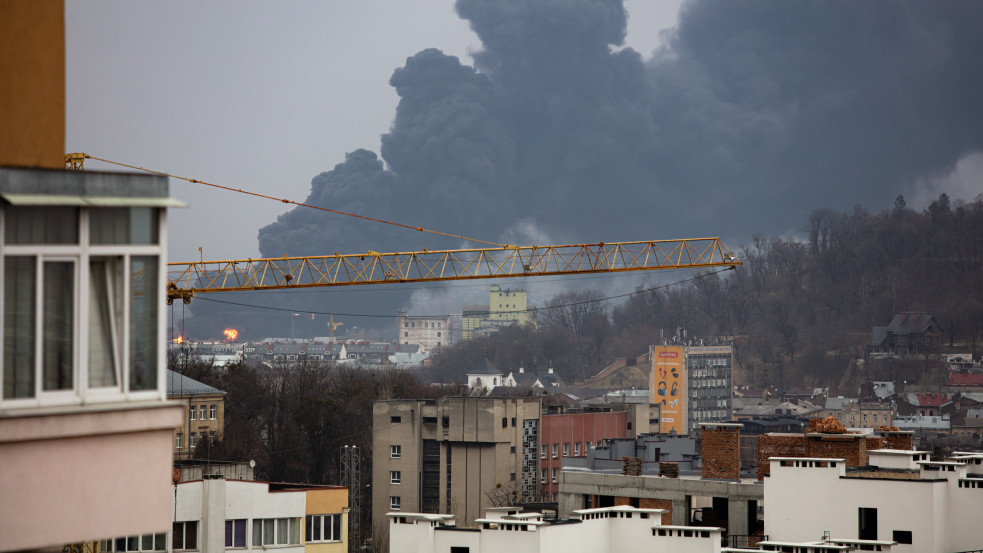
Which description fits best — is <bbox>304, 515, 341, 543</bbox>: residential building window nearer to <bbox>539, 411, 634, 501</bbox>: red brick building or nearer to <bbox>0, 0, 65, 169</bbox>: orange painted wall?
<bbox>0, 0, 65, 169</bbox>: orange painted wall

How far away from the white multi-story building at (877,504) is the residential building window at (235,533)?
1763 centimetres

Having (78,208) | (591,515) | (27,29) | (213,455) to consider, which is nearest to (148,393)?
(78,208)

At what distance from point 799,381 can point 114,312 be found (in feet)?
638

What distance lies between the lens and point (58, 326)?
22.4 ft

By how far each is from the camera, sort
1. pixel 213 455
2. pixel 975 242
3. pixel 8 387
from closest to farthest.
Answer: pixel 8 387 < pixel 213 455 < pixel 975 242

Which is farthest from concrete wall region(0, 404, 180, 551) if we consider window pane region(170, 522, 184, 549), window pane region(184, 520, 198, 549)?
window pane region(184, 520, 198, 549)

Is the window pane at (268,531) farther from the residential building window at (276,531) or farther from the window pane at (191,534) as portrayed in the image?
the window pane at (191,534)

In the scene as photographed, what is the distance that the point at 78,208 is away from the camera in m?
6.82

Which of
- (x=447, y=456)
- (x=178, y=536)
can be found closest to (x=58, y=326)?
(x=178, y=536)

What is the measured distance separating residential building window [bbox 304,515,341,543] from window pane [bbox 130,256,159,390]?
36578 mm

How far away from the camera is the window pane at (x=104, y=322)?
698 centimetres

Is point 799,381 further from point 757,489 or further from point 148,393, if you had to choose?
point 148,393

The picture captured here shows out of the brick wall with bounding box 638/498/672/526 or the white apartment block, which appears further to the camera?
the brick wall with bounding box 638/498/672/526

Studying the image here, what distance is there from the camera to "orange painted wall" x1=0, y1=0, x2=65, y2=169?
7242mm
